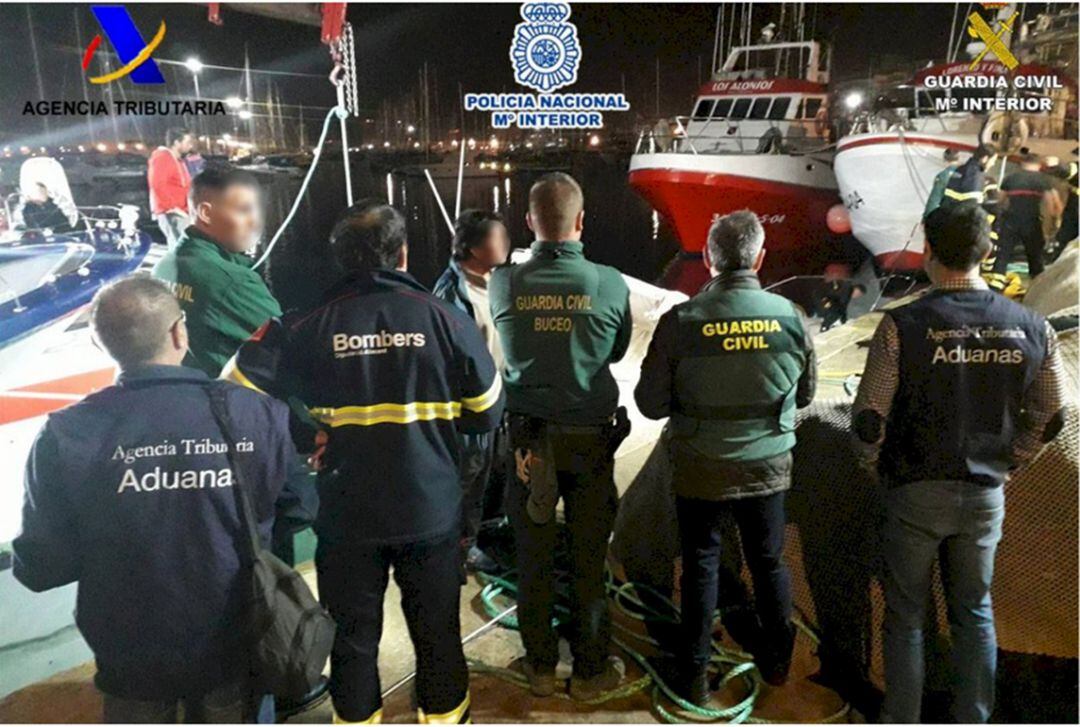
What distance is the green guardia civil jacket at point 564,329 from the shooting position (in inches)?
88.1

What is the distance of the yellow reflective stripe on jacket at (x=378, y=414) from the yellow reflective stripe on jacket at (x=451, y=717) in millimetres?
883

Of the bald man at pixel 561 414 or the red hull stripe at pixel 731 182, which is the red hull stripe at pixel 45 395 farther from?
the red hull stripe at pixel 731 182

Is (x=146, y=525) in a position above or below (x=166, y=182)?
Answer: below

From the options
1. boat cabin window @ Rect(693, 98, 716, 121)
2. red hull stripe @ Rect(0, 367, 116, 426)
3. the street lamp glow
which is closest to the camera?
red hull stripe @ Rect(0, 367, 116, 426)

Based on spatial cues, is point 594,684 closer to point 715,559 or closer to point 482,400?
point 715,559

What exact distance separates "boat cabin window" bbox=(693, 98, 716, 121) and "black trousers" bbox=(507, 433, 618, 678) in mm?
14651

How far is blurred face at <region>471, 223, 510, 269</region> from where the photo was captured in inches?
110

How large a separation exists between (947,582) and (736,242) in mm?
1142

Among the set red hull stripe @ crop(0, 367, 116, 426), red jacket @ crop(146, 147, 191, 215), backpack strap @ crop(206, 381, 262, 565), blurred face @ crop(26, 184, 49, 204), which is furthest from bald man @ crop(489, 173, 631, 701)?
blurred face @ crop(26, 184, 49, 204)

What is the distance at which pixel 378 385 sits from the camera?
1889 mm

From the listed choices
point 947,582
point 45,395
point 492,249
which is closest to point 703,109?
point 45,395

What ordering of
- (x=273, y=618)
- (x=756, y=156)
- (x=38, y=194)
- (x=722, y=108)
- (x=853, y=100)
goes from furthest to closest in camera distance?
(x=722, y=108) < (x=853, y=100) < (x=756, y=156) < (x=38, y=194) < (x=273, y=618)

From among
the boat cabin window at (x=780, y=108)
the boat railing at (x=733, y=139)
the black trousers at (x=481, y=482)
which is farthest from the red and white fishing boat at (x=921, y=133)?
the black trousers at (x=481, y=482)

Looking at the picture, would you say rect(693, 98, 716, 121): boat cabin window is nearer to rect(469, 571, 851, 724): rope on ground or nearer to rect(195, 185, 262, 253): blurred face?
rect(469, 571, 851, 724): rope on ground
